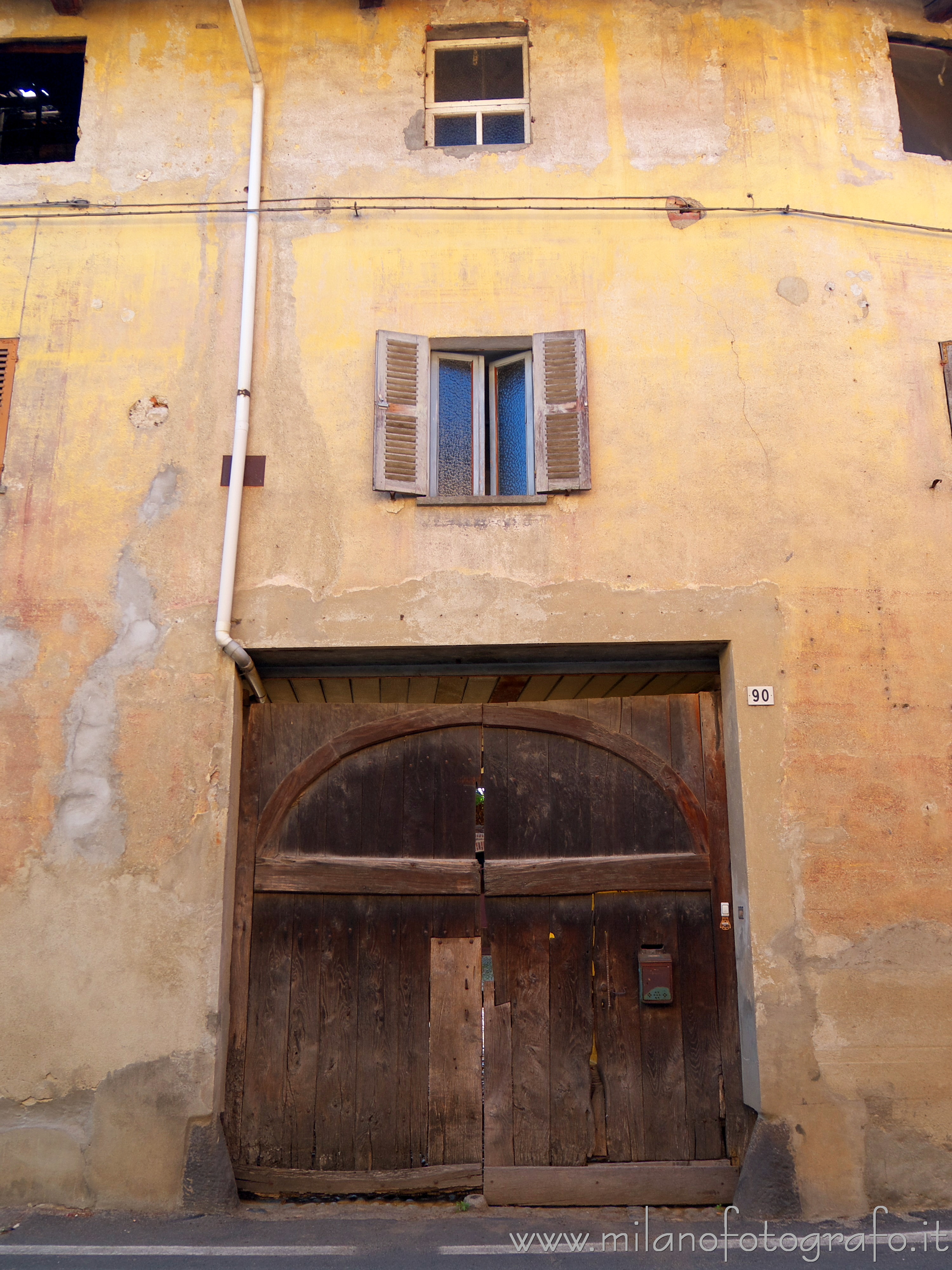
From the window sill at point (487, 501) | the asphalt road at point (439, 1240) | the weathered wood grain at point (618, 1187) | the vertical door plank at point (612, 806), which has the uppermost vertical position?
the window sill at point (487, 501)

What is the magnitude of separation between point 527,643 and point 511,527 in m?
0.79

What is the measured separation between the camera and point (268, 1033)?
6234mm

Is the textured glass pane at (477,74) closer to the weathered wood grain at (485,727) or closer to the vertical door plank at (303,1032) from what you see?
the weathered wood grain at (485,727)

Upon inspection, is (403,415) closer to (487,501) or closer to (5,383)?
(487,501)

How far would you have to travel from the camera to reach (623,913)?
6.41 m

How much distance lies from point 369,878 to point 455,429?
310cm

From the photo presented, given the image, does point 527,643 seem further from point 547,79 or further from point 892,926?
point 547,79

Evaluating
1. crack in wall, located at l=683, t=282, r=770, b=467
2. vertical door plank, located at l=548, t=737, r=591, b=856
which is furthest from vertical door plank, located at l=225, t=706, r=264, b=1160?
crack in wall, located at l=683, t=282, r=770, b=467

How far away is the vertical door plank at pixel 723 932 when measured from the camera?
239 inches

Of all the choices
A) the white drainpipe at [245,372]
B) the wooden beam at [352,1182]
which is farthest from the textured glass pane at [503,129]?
the wooden beam at [352,1182]

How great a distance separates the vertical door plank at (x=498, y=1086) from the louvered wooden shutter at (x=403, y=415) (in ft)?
11.0

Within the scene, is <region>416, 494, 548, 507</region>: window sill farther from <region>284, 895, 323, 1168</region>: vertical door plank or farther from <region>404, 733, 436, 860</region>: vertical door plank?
Result: <region>284, 895, 323, 1168</region>: vertical door plank

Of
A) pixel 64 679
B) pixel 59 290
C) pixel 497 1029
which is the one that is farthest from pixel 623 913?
pixel 59 290

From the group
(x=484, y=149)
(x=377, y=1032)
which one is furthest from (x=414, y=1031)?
(x=484, y=149)
